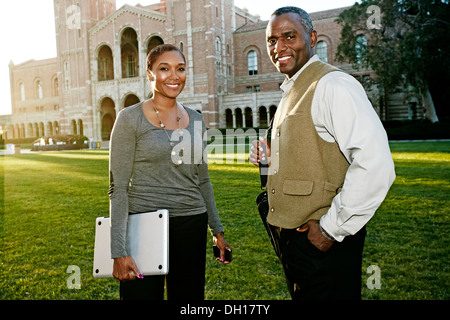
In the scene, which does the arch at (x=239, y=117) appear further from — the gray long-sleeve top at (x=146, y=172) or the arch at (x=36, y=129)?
the gray long-sleeve top at (x=146, y=172)

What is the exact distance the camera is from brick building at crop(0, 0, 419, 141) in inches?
1639

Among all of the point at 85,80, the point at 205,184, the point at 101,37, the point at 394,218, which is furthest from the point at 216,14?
the point at 205,184

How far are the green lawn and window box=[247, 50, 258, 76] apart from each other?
37.7m

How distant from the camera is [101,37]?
4797cm

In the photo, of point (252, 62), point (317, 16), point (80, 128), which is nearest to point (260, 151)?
point (317, 16)

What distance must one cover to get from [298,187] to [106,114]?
2026 inches

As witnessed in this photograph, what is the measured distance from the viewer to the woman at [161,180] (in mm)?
2303

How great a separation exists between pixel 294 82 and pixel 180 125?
2.66ft

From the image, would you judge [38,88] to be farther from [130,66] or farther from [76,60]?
[130,66]

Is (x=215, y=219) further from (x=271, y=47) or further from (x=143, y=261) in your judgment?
(x=271, y=47)

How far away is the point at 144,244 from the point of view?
2.29 metres

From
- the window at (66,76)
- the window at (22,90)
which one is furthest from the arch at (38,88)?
the window at (66,76)

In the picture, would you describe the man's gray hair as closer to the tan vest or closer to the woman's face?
the tan vest
